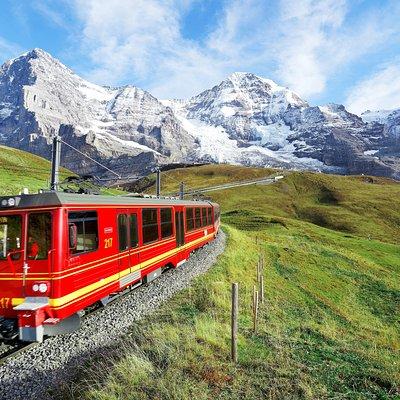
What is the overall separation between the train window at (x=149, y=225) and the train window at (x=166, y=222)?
40.9 inches

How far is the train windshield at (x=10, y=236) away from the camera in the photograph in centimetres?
1174

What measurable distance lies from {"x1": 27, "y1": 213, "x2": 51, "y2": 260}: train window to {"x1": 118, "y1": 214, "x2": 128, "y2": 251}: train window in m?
3.75

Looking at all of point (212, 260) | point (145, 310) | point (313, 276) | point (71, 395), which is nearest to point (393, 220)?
point (313, 276)

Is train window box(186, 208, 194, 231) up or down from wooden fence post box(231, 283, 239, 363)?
up

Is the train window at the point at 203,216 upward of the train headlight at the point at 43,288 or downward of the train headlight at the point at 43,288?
upward

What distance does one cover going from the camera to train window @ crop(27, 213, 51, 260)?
11.6 meters

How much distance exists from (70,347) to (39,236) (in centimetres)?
316

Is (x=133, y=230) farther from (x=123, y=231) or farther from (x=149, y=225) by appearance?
(x=149, y=225)

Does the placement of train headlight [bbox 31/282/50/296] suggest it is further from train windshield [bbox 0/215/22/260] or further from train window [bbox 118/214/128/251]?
train window [bbox 118/214/128/251]

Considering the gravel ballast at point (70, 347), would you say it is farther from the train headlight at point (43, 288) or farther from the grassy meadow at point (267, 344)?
the train headlight at point (43, 288)

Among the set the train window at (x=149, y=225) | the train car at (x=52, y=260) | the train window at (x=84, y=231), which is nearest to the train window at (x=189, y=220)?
the train window at (x=149, y=225)

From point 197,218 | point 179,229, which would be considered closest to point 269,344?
point 179,229

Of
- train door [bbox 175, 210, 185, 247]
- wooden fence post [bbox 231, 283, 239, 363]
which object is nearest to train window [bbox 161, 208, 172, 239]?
train door [bbox 175, 210, 185, 247]

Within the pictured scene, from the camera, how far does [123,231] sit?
51.0 feet
